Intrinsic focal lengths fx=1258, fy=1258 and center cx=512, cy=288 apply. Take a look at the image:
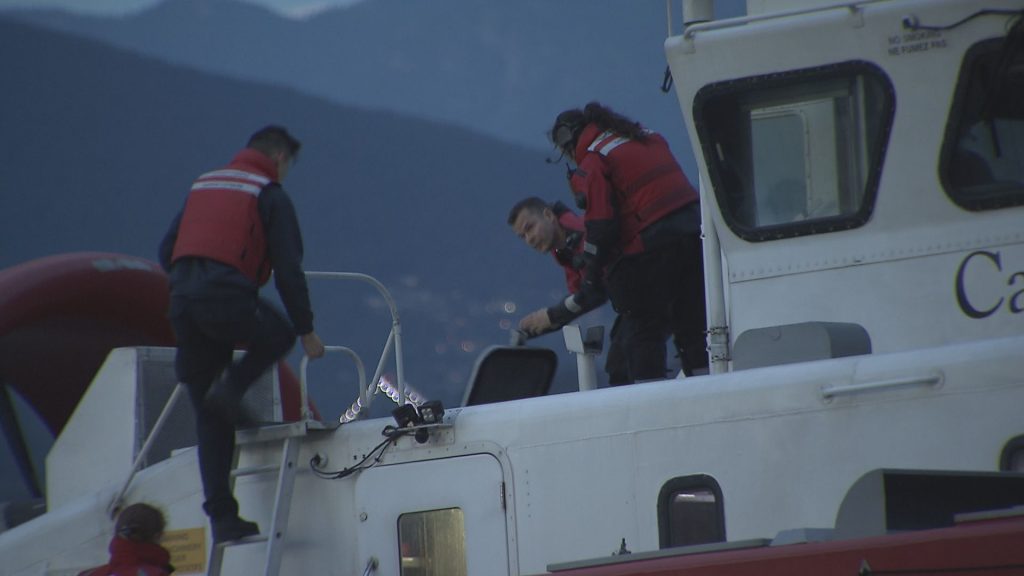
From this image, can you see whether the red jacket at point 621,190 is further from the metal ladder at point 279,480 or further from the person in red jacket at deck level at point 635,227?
the metal ladder at point 279,480

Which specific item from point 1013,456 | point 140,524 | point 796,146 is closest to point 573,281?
point 796,146

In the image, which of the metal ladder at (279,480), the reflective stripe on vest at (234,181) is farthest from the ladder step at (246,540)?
the reflective stripe on vest at (234,181)

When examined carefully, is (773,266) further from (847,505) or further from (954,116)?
(847,505)

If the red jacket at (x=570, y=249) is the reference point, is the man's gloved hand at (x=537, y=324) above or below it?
below

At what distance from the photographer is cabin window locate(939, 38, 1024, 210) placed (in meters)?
4.36

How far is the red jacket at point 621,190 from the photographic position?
17.1 feet

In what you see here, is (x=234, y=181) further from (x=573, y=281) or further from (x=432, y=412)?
(x=573, y=281)

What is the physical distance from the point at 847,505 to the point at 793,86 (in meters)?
2.00

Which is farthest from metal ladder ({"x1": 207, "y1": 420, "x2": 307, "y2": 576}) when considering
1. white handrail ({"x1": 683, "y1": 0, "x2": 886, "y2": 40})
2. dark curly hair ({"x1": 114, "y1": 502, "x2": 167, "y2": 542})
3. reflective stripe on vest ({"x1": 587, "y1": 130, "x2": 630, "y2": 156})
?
white handrail ({"x1": 683, "y1": 0, "x2": 886, "y2": 40})

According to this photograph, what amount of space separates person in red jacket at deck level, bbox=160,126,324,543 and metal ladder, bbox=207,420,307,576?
3.3 inches

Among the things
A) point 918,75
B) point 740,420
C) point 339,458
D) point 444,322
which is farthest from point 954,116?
point 444,322

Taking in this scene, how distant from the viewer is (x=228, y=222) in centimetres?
457

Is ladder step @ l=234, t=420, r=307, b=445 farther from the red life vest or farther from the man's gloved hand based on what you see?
the red life vest

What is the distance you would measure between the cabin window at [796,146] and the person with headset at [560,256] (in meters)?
0.90
